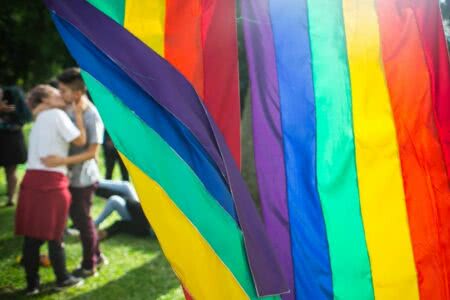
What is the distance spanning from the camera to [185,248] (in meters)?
2.39

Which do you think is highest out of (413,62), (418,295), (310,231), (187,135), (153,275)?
(413,62)

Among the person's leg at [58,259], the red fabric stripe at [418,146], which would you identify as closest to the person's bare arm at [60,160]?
the person's leg at [58,259]

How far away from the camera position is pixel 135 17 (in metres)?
2.53

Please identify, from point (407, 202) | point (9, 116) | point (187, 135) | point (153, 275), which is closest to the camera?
point (187, 135)

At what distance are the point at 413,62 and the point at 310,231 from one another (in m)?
0.85

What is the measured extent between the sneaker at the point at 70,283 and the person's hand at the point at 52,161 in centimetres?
99

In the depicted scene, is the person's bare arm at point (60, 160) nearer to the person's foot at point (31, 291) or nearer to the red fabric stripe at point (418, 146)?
the person's foot at point (31, 291)

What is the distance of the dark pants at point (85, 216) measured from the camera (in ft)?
15.0

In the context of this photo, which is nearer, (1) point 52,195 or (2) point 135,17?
(2) point 135,17

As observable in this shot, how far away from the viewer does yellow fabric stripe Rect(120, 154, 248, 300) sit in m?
2.33

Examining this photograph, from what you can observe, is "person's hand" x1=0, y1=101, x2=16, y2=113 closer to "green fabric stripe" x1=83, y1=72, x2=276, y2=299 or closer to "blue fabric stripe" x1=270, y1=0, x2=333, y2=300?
"green fabric stripe" x1=83, y1=72, x2=276, y2=299

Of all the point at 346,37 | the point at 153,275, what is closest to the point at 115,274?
the point at 153,275

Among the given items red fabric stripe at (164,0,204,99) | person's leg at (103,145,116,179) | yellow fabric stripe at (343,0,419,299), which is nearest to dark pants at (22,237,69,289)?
red fabric stripe at (164,0,204,99)

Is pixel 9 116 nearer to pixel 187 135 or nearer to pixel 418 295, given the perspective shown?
pixel 187 135
